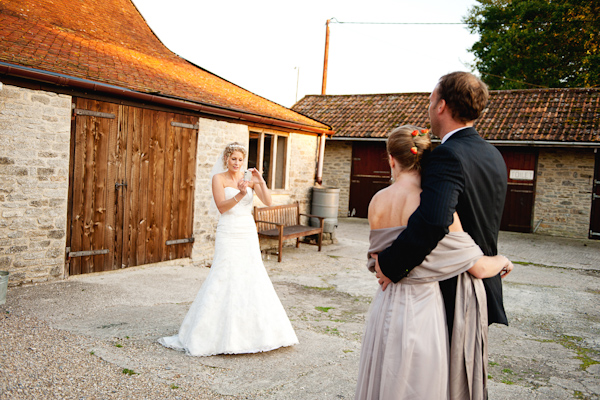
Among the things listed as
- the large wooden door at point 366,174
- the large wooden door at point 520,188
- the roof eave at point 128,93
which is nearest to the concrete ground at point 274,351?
the roof eave at point 128,93

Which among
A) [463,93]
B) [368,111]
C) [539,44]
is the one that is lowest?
[463,93]

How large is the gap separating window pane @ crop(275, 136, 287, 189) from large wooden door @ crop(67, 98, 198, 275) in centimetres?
297

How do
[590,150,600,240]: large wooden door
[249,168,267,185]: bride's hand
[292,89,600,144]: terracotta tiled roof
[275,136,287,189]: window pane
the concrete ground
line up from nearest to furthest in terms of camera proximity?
1. the concrete ground
2. [249,168,267,185]: bride's hand
3. [275,136,287,189]: window pane
4. [590,150,600,240]: large wooden door
5. [292,89,600,144]: terracotta tiled roof

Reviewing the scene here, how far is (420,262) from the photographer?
204 centimetres

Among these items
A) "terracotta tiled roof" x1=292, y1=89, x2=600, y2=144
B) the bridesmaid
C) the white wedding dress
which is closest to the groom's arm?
the bridesmaid

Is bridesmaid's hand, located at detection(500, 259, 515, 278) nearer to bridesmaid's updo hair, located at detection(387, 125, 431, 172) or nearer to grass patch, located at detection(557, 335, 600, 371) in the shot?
bridesmaid's updo hair, located at detection(387, 125, 431, 172)

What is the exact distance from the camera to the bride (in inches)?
166

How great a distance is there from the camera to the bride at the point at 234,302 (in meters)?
4.21

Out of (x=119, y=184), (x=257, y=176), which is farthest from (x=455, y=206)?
(x=119, y=184)

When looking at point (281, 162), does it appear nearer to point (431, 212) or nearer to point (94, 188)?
point (94, 188)

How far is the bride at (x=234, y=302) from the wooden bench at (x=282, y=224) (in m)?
4.39

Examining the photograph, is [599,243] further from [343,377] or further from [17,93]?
[17,93]

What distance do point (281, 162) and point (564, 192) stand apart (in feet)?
28.2

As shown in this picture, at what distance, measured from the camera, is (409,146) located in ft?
6.95
